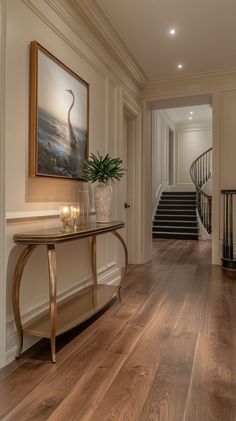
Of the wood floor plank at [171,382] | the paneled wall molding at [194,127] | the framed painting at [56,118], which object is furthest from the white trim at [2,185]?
the paneled wall molding at [194,127]

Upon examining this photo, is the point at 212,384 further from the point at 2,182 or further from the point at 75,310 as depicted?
the point at 2,182

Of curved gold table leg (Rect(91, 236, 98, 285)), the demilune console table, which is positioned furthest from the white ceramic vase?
curved gold table leg (Rect(91, 236, 98, 285))

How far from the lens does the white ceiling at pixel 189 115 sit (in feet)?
30.1

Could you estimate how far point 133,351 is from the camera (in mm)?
2102

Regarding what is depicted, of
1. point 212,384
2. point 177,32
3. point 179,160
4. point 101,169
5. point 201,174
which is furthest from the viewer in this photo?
point 179,160

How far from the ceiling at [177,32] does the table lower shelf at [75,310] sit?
279 centimetres

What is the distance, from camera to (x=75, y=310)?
243 centimetres

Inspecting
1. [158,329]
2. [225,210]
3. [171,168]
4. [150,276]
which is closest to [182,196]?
[171,168]

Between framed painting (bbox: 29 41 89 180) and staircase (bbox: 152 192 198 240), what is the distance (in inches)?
223

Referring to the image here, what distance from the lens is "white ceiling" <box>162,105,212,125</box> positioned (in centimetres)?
919

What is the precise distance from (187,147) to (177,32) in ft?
25.4

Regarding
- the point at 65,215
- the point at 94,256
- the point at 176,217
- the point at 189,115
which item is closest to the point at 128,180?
the point at 94,256

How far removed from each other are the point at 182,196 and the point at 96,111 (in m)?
7.04

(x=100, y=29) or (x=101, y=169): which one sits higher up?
(x=100, y=29)
